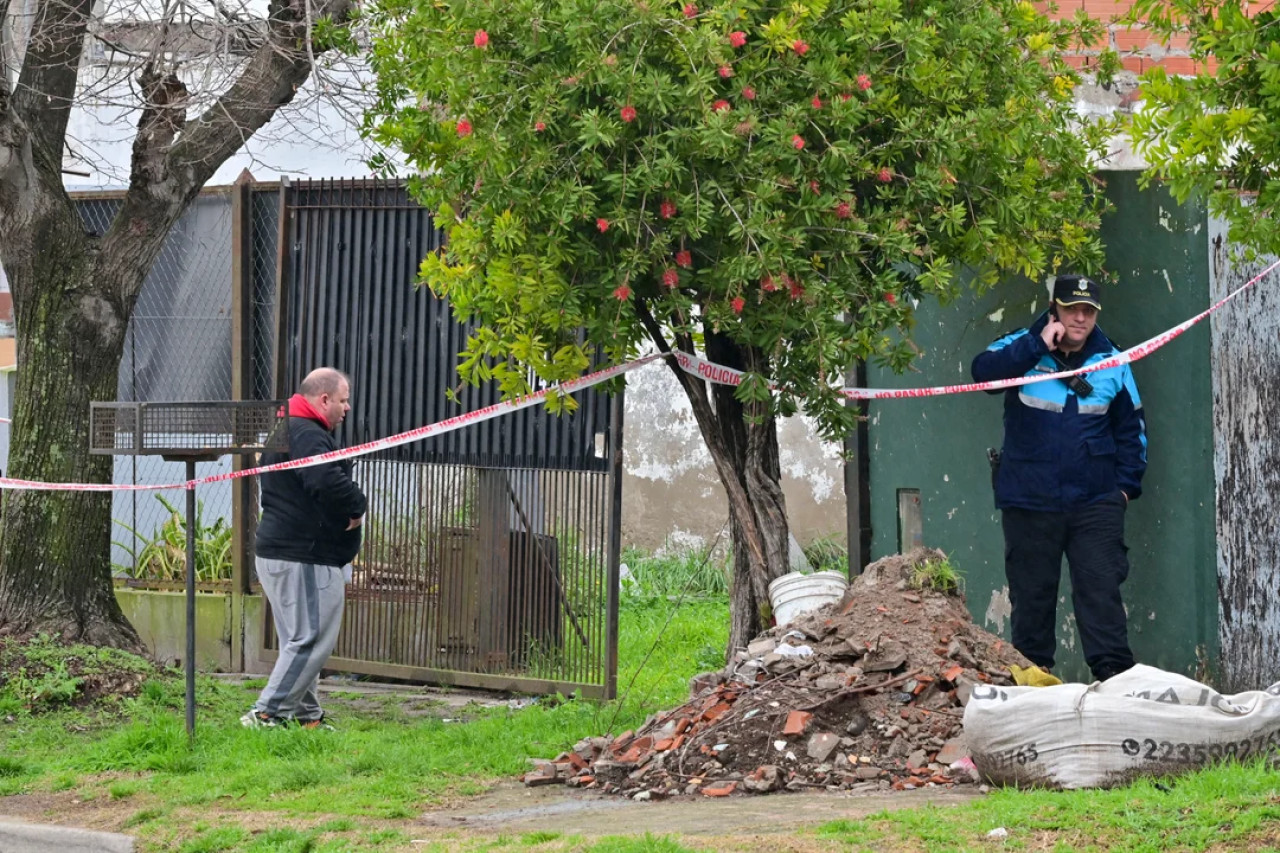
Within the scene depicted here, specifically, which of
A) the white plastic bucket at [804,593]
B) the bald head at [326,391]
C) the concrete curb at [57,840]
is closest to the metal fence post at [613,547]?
the white plastic bucket at [804,593]

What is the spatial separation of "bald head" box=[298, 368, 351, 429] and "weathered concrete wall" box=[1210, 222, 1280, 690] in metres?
4.36

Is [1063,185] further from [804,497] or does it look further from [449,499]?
[804,497]

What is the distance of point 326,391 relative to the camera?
29.6ft

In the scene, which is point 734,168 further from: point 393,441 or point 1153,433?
point 393,441

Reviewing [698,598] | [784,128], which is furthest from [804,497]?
[784,128]

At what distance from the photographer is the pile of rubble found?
6980 millimetres

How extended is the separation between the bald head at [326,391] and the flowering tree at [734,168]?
115 centimetres

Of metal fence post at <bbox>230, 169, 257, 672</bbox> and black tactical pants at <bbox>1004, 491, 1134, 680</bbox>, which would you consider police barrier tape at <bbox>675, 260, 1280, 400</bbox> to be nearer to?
black tactical pants at <bbox>1004, 491, 1134, 680</bbox>

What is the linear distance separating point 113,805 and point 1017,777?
376cm

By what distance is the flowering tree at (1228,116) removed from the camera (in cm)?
527

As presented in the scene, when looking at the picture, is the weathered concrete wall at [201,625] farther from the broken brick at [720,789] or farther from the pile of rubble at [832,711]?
the broken brick at [720,789]

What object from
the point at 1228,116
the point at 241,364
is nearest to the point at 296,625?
the point at 241,364

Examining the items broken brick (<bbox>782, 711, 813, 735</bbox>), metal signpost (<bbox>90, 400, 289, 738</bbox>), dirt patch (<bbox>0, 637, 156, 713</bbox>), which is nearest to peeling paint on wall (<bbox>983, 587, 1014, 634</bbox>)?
broken brick (<bbox>782, 711, 813, 735</bbox>)

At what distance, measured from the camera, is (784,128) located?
23.7 feet
